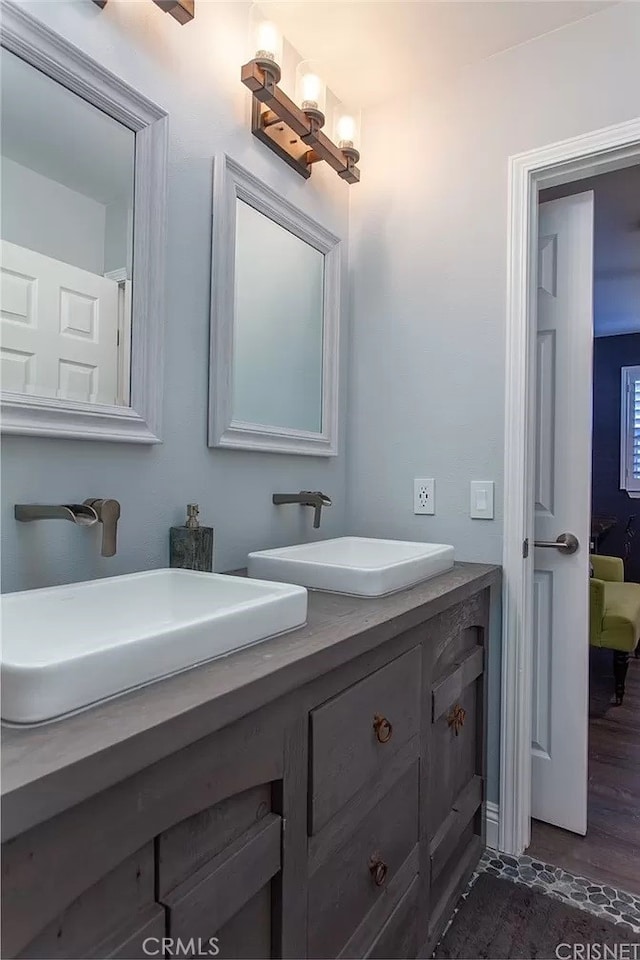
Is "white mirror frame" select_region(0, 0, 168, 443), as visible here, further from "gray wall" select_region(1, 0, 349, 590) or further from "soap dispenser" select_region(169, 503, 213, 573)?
"soap dispenser" select_region(169, 503, 213, 573)

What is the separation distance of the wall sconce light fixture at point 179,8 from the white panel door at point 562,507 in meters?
1.22

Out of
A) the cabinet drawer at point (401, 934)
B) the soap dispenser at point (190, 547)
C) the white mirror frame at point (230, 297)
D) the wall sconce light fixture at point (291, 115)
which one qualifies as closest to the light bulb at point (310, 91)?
the wall sconce light fixture at point (291, 115)

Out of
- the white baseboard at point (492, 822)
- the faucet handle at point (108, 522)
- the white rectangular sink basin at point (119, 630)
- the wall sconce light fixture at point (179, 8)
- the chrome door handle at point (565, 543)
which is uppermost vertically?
the wall sconce light fixture at point (179, 8)

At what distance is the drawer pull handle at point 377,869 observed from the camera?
1.10 m

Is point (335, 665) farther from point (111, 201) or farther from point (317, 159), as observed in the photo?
point (317, 159)

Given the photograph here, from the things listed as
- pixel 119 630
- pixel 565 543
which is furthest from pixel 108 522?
pixel 565 543

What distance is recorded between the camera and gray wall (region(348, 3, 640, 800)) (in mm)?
1725

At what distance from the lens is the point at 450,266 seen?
6.29 feet

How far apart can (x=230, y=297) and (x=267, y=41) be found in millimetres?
671

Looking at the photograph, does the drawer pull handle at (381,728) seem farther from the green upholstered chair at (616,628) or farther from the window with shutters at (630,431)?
the window with shutters at (630,431)

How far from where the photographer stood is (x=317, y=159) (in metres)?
1.82

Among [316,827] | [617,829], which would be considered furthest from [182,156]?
[617,829]

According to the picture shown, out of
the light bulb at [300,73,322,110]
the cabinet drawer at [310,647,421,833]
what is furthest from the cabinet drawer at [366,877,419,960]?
the light bulb at [300,73,322,110]

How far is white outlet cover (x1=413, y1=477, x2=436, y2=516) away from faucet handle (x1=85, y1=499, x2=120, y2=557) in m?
1.14
